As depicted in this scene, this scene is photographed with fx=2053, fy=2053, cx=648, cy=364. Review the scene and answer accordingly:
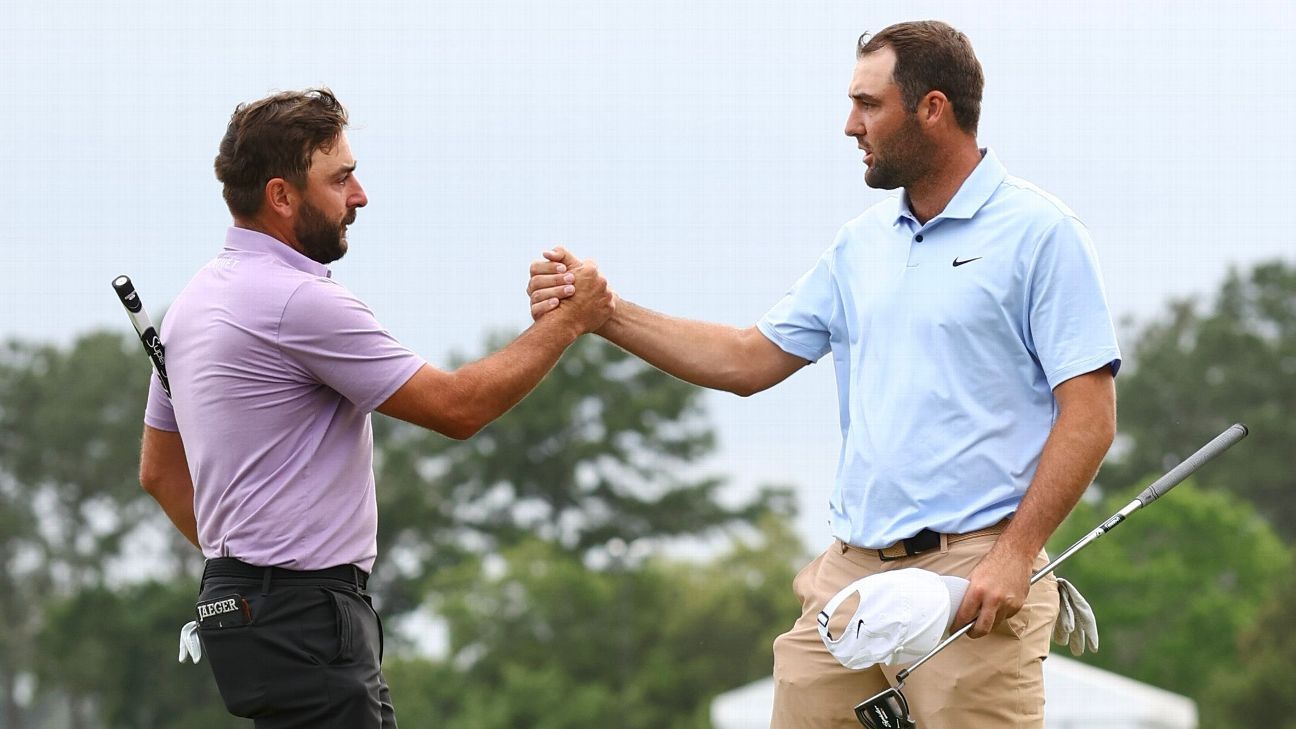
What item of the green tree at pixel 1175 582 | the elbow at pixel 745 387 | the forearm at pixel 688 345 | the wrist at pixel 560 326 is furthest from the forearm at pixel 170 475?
the green tree at pixel 1175 582

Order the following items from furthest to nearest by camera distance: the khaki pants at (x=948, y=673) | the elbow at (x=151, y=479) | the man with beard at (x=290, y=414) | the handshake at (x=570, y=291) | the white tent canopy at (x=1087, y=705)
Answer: the white tent canopy at (x=1087, y=705) < the handshake at (x=570, y=291) < the elbow at (x=151, y=479) < the khaki pants at (x=948, y=673) < the man with beard at (x=290, y=414)

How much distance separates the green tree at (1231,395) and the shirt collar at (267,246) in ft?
170

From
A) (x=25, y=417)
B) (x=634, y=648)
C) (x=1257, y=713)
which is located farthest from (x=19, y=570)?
(x=1257, y=713)

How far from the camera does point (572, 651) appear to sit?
49.6 metres

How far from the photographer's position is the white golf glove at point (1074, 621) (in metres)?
5.70

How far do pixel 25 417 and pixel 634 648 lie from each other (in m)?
22.5

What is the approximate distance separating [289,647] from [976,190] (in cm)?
225

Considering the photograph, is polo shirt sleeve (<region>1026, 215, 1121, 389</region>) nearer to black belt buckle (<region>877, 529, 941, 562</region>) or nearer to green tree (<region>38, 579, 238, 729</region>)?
black belt buckle (<region>877, 529, 941, 562</region>)

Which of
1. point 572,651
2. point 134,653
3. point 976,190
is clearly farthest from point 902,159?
point 134,653

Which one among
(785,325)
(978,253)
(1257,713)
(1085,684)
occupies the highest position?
(978,253)

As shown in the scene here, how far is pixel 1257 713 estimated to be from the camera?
138 ft

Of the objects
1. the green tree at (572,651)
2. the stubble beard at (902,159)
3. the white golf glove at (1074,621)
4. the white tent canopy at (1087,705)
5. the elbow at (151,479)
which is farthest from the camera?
the green tree at (572,651)

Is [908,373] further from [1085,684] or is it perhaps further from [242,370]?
[1085,684]

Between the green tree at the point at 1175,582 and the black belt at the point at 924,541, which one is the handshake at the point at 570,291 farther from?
the green tree at the point at 1175,582
